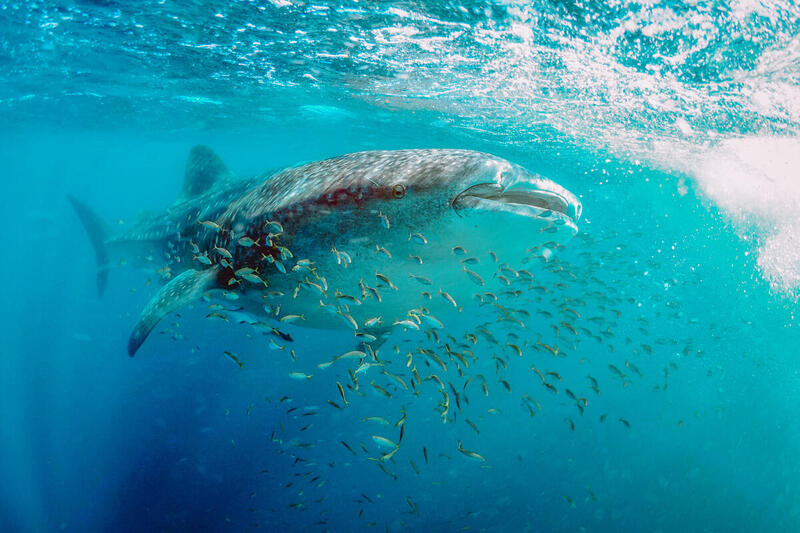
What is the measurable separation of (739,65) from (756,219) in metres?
24.8

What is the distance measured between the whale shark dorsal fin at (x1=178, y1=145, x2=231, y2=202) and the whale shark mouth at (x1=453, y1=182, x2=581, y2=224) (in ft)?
22.7

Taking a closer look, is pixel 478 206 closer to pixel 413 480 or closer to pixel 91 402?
pixel 413 480

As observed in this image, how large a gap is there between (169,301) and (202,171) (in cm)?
524

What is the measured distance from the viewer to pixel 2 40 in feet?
38.4

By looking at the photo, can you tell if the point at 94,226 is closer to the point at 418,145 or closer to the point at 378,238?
the point at 378,238

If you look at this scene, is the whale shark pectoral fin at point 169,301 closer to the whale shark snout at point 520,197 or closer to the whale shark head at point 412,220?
the whale shark head at point 412,220

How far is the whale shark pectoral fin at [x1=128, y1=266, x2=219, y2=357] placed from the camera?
415cm

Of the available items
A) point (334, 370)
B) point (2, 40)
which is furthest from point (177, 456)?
point (2, 40)

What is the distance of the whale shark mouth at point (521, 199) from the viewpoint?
9.83 ft

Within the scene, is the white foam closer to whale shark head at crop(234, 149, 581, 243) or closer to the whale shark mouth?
the whale shark mouth

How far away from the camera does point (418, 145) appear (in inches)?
1185

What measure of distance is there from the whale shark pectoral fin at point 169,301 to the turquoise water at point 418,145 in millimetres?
1874

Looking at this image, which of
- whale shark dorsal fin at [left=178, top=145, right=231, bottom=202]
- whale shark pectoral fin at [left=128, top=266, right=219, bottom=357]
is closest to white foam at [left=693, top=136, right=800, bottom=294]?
whale shark dorsal fin at [left=178, top=145, right=231, bottom=202]

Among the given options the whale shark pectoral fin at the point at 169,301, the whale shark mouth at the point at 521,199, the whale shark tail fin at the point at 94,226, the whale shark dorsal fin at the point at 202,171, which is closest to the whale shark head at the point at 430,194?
the whale shark mouth at the point at 521,199
